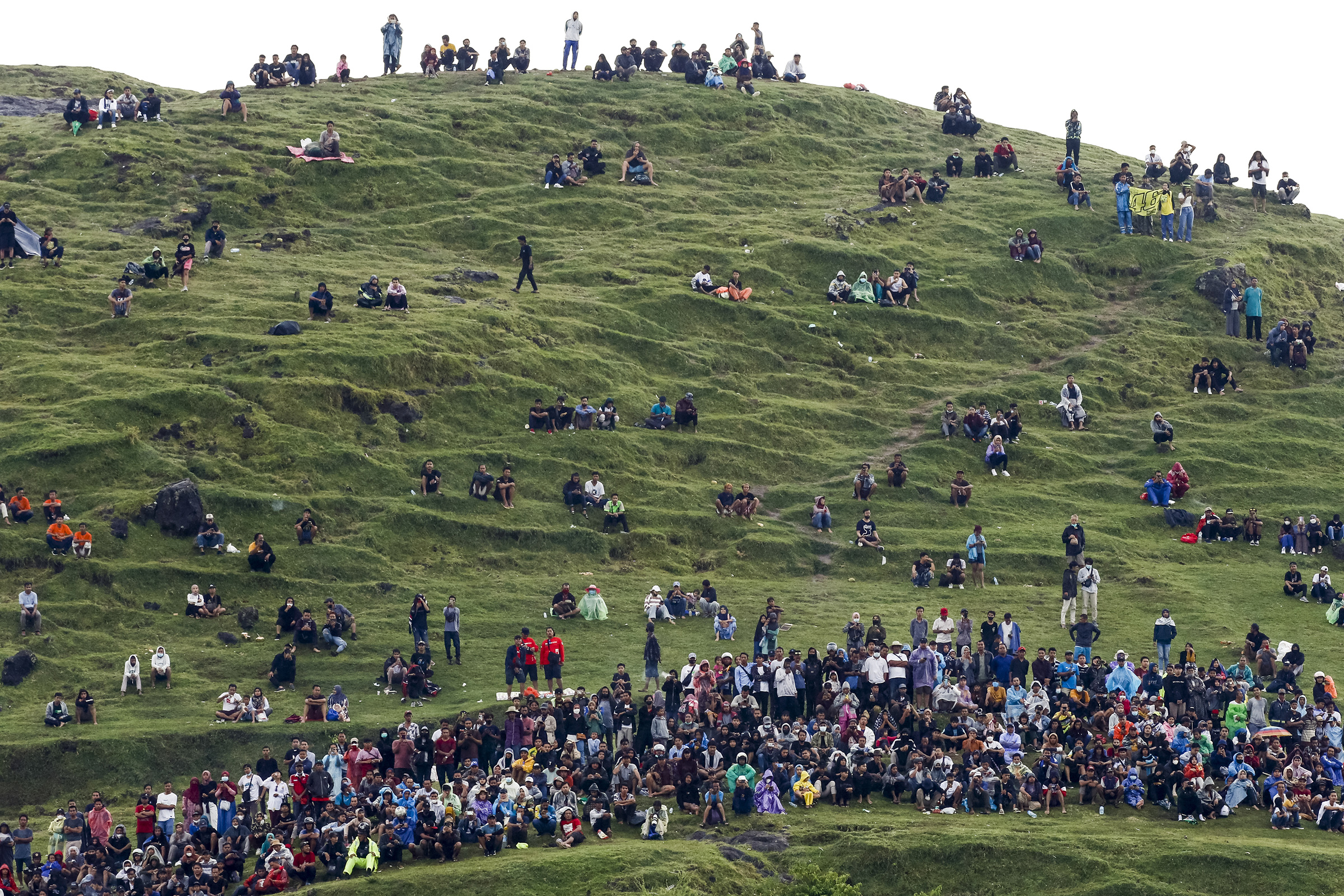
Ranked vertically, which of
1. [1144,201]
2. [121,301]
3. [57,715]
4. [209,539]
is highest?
[1144,201]

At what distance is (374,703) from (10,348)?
991 inches

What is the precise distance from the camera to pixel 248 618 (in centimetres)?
4428

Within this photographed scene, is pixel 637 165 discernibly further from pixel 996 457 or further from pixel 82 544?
pixel 82 544

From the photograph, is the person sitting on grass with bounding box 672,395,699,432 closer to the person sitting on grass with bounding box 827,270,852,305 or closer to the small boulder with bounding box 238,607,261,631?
the person sitting on grass with bounding box 827,270,852,305

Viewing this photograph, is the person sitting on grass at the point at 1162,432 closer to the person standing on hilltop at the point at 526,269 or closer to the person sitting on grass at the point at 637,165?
the person standing on hilltop at the point at 526,269

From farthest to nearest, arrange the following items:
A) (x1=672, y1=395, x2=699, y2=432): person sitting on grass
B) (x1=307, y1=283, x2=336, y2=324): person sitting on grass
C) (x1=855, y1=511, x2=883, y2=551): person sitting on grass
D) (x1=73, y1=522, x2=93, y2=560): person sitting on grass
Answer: (x1=307, y1=283, x2=336, y2=324): person sitting on grass < (x1=672, y1=395, x2=699, y2=432): person sitting on grass < (x1=855, y1=511, x2=883, y2=551): person sitting on grass < (x1=73, y1=522, x2=93, y2=560): person sitting on grass

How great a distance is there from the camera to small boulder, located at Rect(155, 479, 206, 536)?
47500mm

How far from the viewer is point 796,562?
51.0 m

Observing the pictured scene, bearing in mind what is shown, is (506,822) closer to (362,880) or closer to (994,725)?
(362,880)

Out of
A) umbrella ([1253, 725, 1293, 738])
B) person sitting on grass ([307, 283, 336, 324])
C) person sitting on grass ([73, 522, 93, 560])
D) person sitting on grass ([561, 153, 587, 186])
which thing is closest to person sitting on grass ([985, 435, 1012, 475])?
umbrella ([1253, 725, 1293, 738])

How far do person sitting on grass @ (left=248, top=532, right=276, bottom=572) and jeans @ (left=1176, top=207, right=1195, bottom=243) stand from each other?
5084cm

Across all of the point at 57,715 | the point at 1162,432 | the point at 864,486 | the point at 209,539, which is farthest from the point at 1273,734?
the point at 209,539

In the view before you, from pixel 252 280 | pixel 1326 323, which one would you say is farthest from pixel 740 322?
pixel 1326 323

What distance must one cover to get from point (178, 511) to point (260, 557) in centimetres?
356
